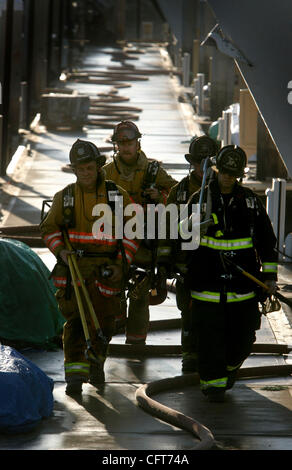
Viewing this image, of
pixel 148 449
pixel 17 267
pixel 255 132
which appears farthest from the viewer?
pixel 255 132

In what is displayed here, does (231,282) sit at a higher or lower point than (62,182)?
higher

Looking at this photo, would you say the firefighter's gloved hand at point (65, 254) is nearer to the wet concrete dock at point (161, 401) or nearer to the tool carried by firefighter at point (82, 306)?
the tool carried by firefighter at point (82, 306)

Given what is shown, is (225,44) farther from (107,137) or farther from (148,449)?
(107,137)

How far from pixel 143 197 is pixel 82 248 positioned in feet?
3.76

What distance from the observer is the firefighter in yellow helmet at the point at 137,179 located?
30.5ft

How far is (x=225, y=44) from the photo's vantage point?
13.0 meters

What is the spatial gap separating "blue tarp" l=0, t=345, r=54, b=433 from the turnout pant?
544mm

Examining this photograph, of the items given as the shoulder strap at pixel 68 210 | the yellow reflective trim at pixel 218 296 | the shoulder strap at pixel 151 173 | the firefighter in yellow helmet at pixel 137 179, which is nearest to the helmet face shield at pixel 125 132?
the firefighter in yellow helmet at pixel 137 179

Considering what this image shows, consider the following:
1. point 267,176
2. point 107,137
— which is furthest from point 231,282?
point 107,137

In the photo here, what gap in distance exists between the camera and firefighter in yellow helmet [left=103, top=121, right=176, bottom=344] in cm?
928

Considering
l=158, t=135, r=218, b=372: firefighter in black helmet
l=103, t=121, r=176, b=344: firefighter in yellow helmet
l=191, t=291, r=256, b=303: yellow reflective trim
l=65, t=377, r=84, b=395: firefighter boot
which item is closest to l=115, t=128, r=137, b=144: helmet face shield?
l=103, t=121, r=176, b=344: firefighter in yellow helmet

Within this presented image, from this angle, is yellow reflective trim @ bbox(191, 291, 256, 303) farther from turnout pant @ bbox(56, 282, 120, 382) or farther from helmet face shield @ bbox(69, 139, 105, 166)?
helmet face shield @ bbox(69, 139, 105, 166)

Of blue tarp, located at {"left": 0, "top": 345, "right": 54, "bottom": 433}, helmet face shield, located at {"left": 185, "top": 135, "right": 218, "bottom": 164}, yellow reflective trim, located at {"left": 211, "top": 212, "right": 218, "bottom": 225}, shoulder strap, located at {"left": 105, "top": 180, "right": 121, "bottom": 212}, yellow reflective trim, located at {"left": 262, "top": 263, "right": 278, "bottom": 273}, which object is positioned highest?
helmet face shield, located at {"left": 185, "top": 135, "right": 218, "bottom": 164}

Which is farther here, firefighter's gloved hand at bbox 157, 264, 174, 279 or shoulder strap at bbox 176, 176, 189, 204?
shoulder strap at bbox 176, 176, 189, 204
